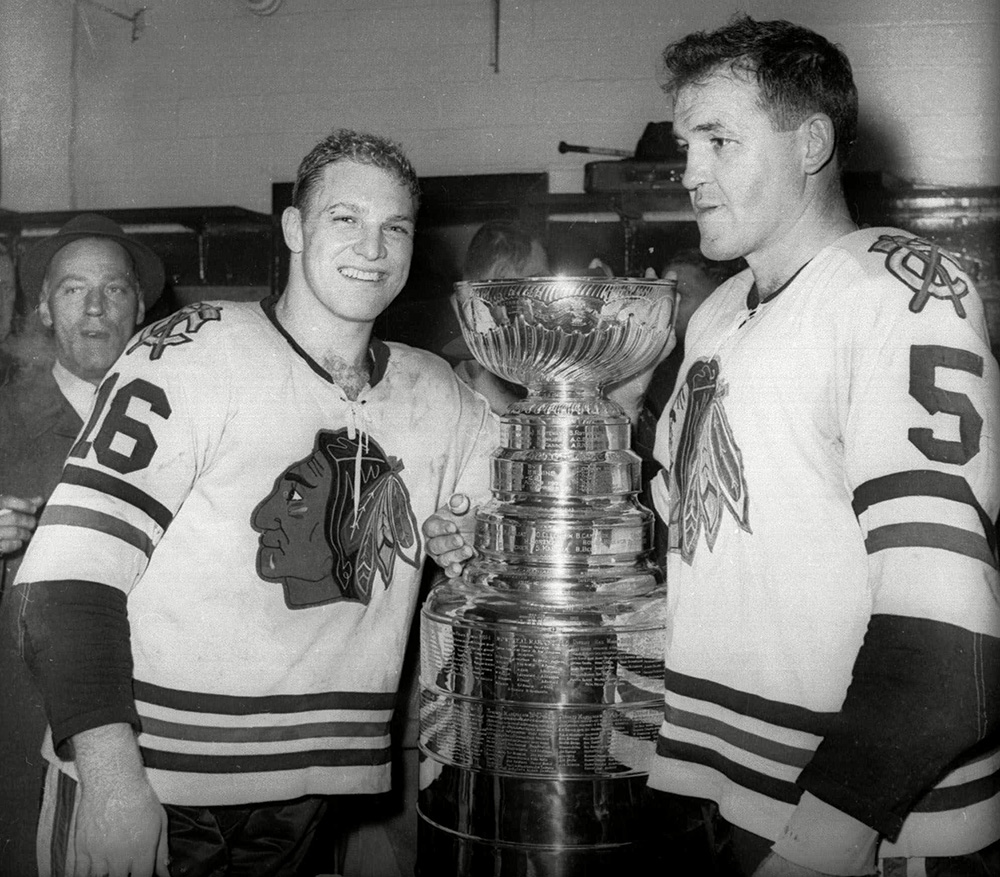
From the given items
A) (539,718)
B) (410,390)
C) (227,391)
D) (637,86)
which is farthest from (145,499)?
(637,86)

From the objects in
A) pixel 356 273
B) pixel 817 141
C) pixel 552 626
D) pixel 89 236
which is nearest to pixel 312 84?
pixel 356 273

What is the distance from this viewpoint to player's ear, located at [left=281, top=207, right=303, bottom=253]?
181 cm

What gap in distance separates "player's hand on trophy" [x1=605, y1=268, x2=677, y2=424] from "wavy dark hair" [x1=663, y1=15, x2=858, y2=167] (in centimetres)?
34

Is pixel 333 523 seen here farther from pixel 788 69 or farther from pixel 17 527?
pixel 788 69

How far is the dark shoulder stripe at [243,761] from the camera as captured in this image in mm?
1708

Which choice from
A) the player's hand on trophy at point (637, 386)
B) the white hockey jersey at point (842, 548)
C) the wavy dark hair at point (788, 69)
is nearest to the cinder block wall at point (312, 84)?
the wavy dark hair at point (788, 69)

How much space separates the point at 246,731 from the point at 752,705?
769 mm

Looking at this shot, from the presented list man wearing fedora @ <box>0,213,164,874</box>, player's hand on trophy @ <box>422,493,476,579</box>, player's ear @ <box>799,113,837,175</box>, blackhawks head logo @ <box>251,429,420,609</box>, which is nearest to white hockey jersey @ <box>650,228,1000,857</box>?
player's ear @ <box>799,113,837,175</box>

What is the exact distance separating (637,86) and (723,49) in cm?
26

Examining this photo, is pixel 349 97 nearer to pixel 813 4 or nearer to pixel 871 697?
pixel 813 4

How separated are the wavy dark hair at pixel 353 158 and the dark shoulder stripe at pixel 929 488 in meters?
0.86

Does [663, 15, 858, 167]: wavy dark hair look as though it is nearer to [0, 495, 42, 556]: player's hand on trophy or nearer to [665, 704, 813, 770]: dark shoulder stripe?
[665, 704, 813, 770]: dark shoulder stripe

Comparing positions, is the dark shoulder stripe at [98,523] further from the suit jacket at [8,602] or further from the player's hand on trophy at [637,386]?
Answer: the player's hand on trophy at [637,386]

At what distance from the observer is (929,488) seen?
4.43 ft
